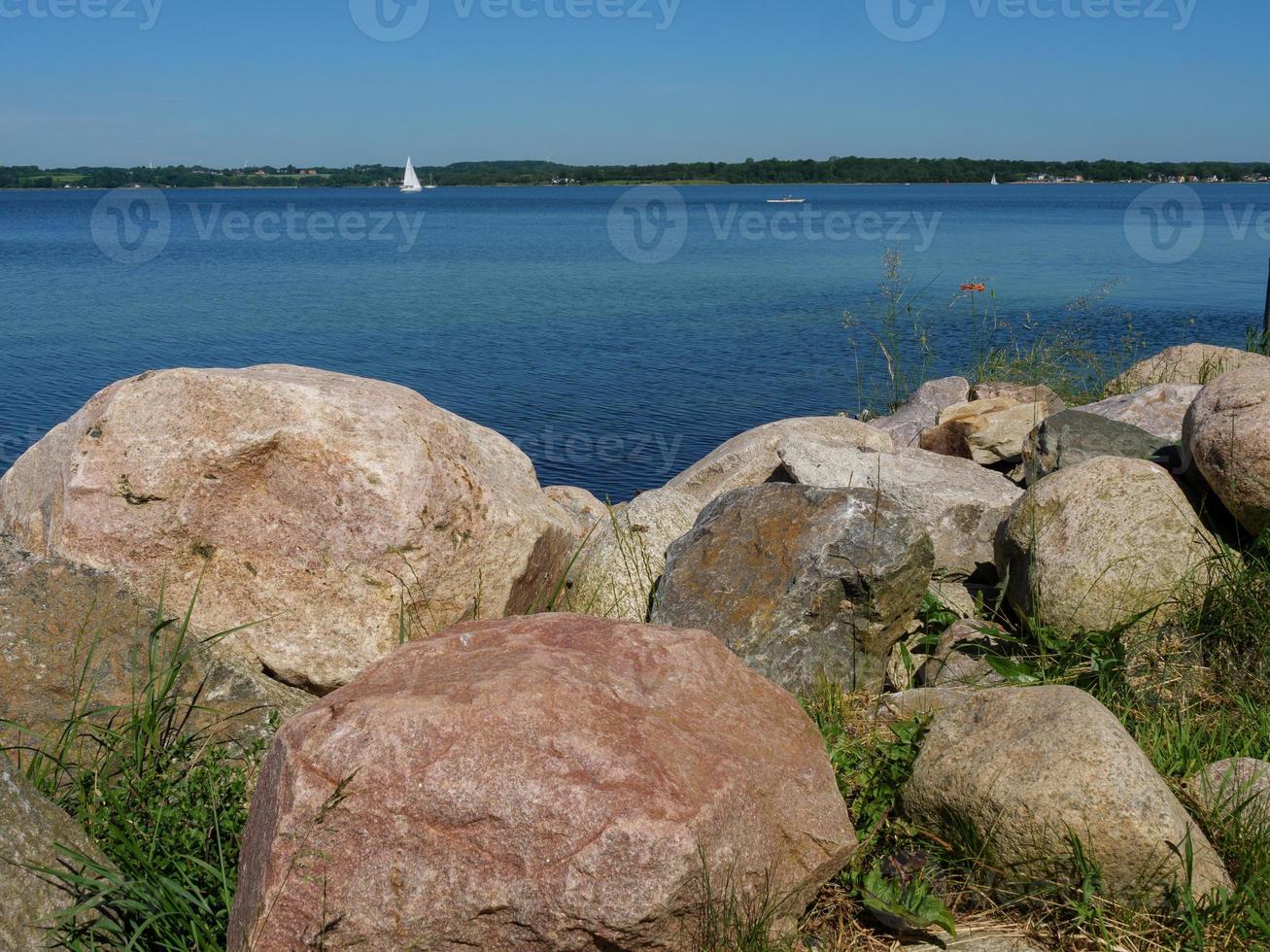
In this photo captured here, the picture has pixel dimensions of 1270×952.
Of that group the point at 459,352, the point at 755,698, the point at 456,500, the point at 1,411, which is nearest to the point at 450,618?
the point at 456,500

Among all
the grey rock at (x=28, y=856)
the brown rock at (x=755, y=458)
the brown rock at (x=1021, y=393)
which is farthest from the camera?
the brown rock at (x=1021, y=393)

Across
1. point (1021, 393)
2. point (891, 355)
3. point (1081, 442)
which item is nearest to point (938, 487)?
point (1081, 442)

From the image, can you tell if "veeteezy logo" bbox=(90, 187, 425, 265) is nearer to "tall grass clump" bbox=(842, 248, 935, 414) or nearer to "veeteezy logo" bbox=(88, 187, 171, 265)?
"veeteezy logo" bbox=(88, 187, 171, 265)

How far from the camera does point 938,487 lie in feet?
23.1

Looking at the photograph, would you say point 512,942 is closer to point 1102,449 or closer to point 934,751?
point 934,751

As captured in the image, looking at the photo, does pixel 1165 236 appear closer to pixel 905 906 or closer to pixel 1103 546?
pixel 1103 546

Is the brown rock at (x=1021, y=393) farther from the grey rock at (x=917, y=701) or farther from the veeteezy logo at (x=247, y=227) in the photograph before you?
the veeteezy logo at (x=247, y=227)

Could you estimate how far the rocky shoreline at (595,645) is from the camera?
2.95 m

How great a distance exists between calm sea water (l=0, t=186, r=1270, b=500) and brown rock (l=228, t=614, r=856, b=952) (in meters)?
10.6

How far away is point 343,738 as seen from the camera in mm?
3066

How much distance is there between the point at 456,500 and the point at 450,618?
57cm

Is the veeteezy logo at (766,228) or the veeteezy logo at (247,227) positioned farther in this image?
the veeteezy logo at (247,227)

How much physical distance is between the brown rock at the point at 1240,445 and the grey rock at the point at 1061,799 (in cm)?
213

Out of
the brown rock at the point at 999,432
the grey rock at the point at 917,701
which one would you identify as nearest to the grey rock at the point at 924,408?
the brown rock at the point at 999,432
